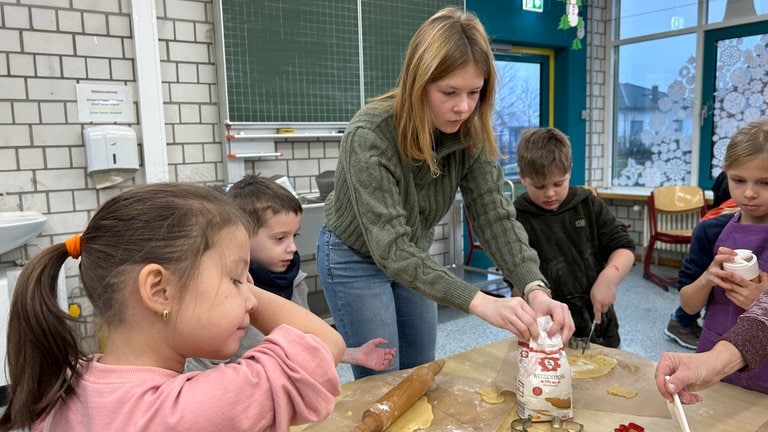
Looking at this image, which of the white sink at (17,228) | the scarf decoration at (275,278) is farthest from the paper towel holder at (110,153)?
the scarf decoration at (275,278)

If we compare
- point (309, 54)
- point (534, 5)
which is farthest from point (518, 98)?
point (309, 54)

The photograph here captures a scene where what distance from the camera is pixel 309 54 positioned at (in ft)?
11.4

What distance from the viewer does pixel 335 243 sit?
61.5 inches

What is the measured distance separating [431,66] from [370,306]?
63cm

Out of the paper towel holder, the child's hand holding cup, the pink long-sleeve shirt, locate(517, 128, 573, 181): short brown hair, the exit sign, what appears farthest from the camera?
the exit sign

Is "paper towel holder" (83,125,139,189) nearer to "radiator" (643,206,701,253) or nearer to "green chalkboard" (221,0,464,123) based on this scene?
"green chalkboard" (221,0,464,123)

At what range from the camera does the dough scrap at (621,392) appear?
120cm

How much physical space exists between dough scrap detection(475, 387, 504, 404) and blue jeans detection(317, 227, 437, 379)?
0.30 m

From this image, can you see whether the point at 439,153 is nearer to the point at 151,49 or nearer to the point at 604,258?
the point at 604,258

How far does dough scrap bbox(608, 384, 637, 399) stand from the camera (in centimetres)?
120

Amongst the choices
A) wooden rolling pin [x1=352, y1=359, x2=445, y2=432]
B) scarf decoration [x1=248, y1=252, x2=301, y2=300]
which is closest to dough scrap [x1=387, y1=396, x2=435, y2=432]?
wooden rolling pin [x1=352, y1=359, x2=445, y2=432]

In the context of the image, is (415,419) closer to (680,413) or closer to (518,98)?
(680,413)

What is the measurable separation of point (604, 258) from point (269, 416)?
1.50m

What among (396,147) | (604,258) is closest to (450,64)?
(396,147)
